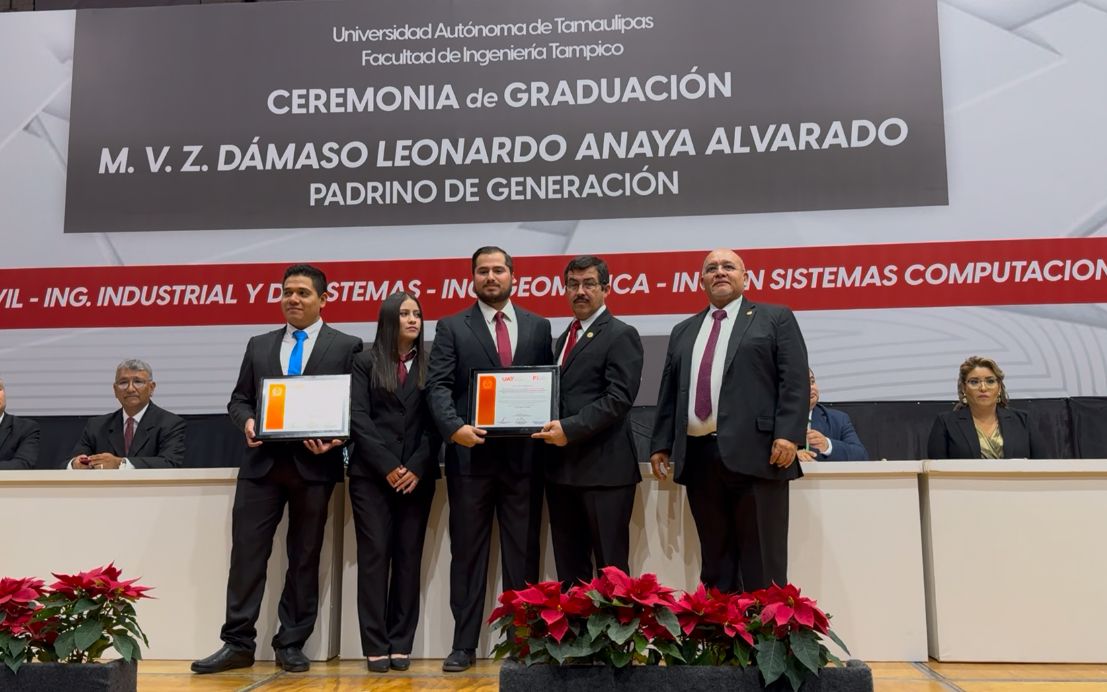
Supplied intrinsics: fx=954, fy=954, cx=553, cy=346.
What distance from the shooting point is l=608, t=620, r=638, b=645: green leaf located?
2088mm

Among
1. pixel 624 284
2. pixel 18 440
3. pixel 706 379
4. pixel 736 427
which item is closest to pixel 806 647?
pixel 736 427

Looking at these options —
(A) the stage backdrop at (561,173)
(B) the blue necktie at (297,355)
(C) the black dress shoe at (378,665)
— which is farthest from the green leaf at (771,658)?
(A) the stage backdrop at (561,173)

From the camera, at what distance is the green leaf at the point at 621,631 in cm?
209

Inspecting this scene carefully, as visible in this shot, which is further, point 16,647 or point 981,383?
point 981,383

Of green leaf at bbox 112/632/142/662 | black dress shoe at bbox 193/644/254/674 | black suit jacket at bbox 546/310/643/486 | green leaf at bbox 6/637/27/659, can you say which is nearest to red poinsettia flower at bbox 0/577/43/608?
green leaf at bbox 6/637/27/659

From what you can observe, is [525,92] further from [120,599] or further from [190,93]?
[120,599]

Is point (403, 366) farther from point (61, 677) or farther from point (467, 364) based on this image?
point (61, 677)

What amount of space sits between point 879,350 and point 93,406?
163 inches

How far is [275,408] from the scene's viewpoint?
3391 millimetres

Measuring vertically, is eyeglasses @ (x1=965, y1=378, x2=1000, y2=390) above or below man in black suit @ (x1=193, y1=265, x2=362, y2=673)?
above

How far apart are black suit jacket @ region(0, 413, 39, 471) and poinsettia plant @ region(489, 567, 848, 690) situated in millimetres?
3377

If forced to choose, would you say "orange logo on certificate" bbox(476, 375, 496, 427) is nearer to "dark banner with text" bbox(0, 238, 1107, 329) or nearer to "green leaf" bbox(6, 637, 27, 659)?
"green leaf" bbox(6, 637, 27, 659)

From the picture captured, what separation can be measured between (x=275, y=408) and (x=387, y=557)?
670 mm

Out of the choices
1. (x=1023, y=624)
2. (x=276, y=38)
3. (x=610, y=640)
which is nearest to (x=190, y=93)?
(x=276, y=38)
